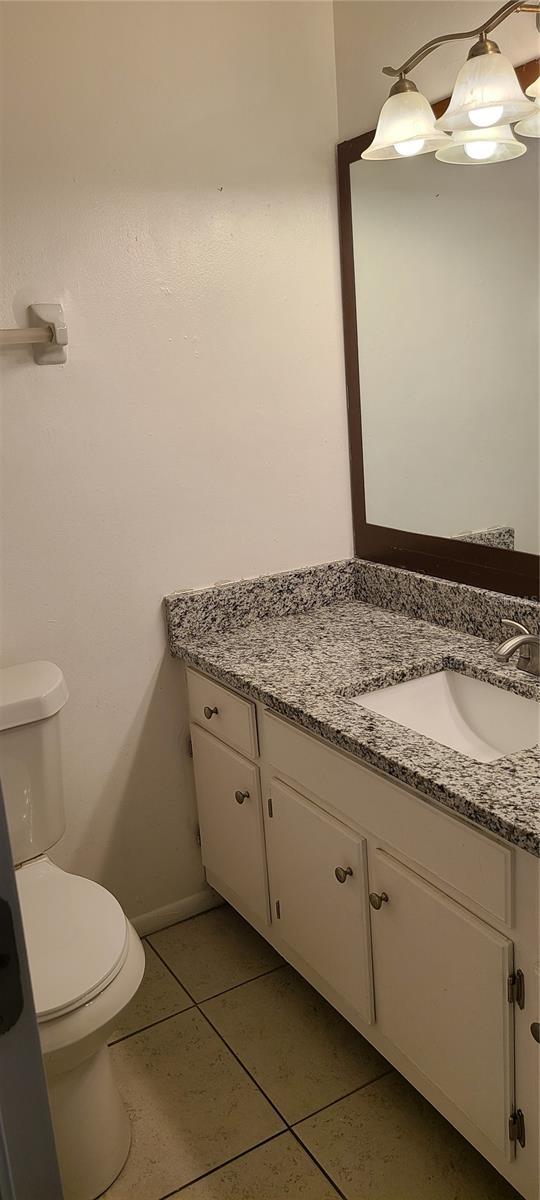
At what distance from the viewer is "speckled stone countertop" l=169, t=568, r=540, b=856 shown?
133 centimetres

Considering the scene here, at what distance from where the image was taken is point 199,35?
1969 millimetres

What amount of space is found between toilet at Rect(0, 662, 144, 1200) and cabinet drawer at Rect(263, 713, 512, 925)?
44 cm

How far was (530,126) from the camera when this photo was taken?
5.33 feet

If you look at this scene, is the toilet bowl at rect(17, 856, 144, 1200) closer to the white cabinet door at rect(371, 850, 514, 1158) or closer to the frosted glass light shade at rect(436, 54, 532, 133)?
the white cabinet door at rect(371, 850, 514, 1158)

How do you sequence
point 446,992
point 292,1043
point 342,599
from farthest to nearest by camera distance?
point 342,599 < point 292,1043 < point 446,992

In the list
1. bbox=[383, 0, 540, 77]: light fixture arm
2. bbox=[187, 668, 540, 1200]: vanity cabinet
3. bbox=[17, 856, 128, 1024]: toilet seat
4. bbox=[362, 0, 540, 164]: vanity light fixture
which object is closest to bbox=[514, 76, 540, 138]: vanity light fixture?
bbox=[362, 0, 540, 164]: vanity light fixture

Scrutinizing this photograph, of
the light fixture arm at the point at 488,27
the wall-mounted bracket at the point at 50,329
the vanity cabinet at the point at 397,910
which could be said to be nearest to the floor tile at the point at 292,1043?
the vanity cabinet at the point at 397,910

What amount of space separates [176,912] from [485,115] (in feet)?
6.24

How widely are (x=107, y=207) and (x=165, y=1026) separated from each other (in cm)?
175

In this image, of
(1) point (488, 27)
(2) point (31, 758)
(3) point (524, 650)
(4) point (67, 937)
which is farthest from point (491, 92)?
(4) point (67, 937)

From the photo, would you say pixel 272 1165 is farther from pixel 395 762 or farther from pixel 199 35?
pixel 199 35

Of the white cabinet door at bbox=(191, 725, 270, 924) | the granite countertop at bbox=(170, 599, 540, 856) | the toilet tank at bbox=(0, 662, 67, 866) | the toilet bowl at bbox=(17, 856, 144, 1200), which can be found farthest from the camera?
the white cabinet door at bbox=(191, 725, 270, 924)

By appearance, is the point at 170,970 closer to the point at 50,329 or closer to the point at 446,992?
the point at 446,992

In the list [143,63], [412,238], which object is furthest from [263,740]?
[143,63]
